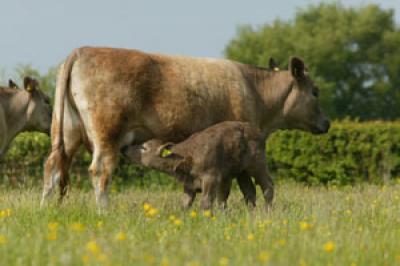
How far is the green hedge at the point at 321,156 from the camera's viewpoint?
61.3ft

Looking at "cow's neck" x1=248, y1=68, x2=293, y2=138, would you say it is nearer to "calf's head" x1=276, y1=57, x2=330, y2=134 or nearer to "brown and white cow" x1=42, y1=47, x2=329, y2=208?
"calf's head" x1=276, y1=57, x2=330, y2=134

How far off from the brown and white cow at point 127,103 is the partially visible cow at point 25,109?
4226mm

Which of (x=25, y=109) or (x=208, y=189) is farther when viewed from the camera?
(x=25, y=109)

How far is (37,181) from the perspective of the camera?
1811cm

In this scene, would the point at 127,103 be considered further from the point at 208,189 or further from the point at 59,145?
the point at 208,189

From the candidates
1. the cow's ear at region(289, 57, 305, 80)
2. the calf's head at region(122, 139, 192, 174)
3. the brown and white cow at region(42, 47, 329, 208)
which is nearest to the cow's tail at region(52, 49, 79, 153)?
the brown and white cow at region(42, 47, 329, 208)

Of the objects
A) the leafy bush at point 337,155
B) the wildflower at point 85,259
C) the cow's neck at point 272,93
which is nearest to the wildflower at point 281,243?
the wildflower at point 85,259

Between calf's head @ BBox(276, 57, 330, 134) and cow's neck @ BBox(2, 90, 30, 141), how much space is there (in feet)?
15.0

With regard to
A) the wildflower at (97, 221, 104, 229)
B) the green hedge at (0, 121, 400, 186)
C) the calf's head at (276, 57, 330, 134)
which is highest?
the calf's head at (276, 57, 330, 134)

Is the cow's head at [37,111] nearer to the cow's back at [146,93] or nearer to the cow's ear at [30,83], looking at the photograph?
the cow's ear at [30,83]

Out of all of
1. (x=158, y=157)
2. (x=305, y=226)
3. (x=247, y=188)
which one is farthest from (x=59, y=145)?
(x=305, y=226)

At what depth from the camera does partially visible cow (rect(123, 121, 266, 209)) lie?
35.3 ft

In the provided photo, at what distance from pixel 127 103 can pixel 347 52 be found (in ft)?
164

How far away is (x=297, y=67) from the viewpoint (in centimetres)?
1330
